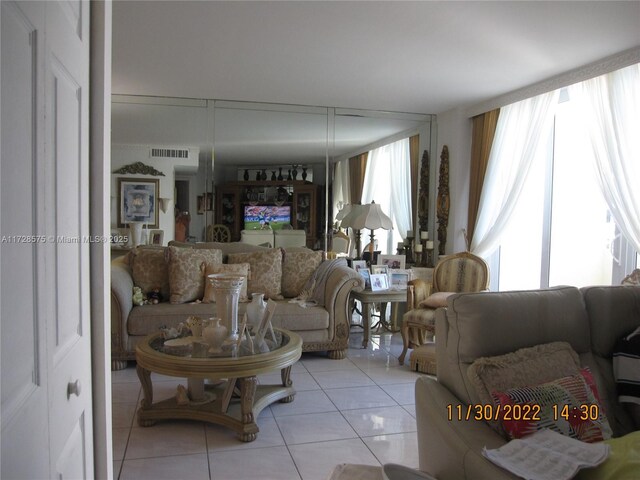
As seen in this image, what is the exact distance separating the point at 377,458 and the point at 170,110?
409 cm

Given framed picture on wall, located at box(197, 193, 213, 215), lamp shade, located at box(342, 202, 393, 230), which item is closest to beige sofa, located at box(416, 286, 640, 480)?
lamp shade, located at box(342, 202, 393, 230)

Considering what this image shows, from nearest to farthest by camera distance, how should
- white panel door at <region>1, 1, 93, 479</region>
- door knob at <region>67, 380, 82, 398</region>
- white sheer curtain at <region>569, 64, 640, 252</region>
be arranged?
white panel door at <region>1, 1, 93, 479</region>
door knob at <region>67, 380, 82, 398</region>
white sheer curtain at <region>569, 64, 640, 252</region>

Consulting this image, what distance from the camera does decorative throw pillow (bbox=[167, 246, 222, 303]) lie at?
13.5 ft

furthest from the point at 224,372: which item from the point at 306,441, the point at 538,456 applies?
the point at 538,456

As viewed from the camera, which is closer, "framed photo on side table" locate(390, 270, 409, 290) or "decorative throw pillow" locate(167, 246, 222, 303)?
"decorative throw pillow" locate(167, 246, 222, 303)

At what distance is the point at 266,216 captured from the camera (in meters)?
5.58

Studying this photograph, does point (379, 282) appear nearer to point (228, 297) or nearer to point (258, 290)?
point (258, 290)

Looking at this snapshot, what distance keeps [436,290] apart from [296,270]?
1376mm

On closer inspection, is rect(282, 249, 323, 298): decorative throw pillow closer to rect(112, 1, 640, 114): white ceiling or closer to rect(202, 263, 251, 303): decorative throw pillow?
rect(202, 263, 251, 303): decorative throw pillow

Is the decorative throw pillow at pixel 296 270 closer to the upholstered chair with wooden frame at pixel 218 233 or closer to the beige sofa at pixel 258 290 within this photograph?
the beige sofa at pixel 258 290

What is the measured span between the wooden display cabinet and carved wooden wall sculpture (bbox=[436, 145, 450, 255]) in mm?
1447

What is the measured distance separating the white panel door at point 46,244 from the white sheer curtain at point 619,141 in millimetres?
3619

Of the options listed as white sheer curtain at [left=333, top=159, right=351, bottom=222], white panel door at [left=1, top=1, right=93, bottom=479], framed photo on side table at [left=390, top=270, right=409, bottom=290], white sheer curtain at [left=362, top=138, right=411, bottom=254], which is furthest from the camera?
white sheer curtain at [left=362, top=138, right=411, bottom=254]

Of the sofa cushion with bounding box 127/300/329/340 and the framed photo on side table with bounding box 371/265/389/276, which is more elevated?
Answer: the framed photo on side table with bounding box 371/265/389/276
